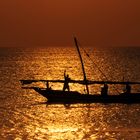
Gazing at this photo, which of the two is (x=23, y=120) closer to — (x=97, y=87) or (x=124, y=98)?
(x=124, y=98)

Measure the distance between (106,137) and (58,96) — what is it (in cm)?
1663

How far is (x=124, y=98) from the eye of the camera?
46844mm

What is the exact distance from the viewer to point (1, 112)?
140 feet

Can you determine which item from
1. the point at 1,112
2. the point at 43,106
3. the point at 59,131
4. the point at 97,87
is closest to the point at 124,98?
the point at 43,106

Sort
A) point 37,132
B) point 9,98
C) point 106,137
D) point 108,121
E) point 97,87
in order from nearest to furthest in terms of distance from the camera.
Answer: point 106,137, point 37,132, point 108,121, point 9,98, point 97,87

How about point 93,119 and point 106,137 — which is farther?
point 93,119

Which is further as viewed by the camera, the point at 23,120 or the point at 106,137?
the point at 23,120

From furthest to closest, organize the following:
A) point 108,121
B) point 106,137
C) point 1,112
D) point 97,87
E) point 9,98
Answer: point 97,87 → point 9,98 → point 1,112 → point 108,121 → point 106,137

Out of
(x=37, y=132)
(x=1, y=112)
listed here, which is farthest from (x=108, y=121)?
(x=1, y=112)

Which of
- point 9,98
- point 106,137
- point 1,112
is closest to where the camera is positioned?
point 106,137

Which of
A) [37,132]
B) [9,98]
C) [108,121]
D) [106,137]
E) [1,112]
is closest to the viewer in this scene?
[106,137]

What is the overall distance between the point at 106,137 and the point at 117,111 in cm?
1192

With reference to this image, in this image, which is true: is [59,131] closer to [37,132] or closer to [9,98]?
[37,132]

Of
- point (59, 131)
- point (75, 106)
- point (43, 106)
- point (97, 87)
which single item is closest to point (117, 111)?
point (75, 106)
